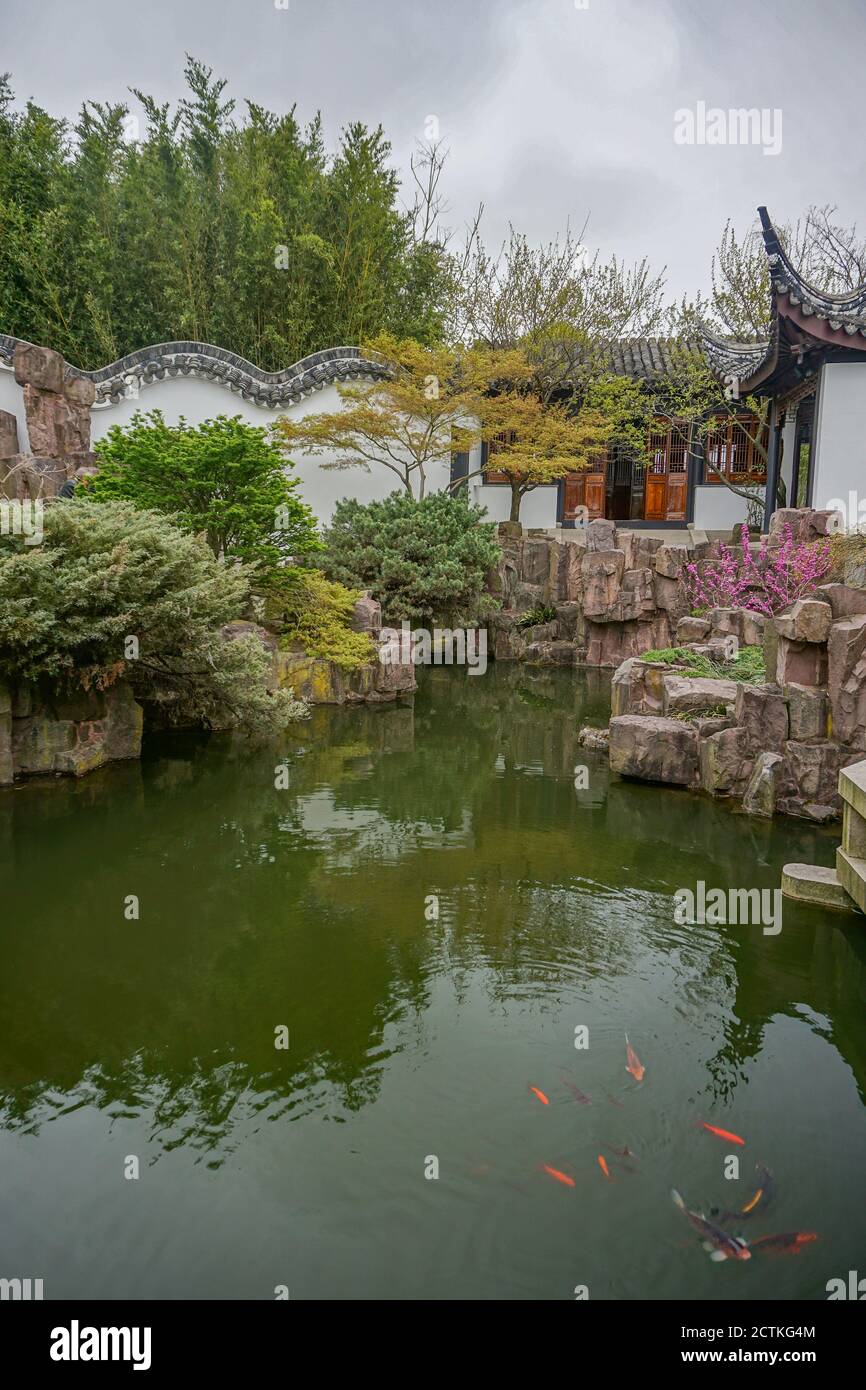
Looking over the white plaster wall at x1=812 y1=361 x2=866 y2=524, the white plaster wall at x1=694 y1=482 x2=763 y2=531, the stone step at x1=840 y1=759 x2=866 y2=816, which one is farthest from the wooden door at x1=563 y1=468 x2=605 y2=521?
the stone step at x1=840 y1=759 x2=866 y2=816

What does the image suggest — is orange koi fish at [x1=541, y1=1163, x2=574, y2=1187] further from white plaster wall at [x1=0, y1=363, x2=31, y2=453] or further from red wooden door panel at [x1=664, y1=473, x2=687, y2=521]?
red wooden door panel at [x1=664, y1=473, x2=687, y2=521]

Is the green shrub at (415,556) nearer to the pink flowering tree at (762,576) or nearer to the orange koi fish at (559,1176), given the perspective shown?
the pink flowering tree at (762,576)

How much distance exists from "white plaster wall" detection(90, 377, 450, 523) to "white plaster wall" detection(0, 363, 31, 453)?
1025 mm

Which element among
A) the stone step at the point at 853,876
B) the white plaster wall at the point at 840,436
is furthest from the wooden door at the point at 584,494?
the stone step at the point at 853,876

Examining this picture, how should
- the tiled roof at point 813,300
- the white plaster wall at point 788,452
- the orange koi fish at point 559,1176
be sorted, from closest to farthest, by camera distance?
the orange koi fish at point 559,1176
the tiled roof at point 813,300
the white plaster wall at point 788,452

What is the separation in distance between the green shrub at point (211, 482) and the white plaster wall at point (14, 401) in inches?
186

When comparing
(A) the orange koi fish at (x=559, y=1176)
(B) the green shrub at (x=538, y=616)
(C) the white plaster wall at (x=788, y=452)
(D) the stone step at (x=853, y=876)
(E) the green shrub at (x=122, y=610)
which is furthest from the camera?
(B) the green shrub at (x=538, y=616)

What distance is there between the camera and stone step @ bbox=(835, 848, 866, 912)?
5137mm

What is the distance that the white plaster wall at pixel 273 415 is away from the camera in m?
15.2

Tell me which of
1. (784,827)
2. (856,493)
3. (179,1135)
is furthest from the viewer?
(856,493)

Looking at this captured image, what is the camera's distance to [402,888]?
19.9 ft
